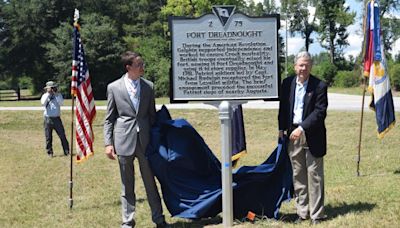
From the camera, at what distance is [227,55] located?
19.6 feet

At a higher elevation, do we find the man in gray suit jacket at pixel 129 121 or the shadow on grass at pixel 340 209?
the man in gray suit jacket at pixel 129 121

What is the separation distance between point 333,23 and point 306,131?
6218cm

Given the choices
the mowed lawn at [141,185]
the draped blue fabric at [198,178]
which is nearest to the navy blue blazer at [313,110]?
the draped blue fabric at [198,178]

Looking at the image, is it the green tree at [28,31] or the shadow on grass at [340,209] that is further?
the green tree at [28,31]

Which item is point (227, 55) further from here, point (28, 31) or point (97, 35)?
point (28, 31)

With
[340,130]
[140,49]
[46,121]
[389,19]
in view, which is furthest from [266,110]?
[389,19]

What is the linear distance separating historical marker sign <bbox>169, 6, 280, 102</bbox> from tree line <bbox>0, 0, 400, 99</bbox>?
30688 millimetres

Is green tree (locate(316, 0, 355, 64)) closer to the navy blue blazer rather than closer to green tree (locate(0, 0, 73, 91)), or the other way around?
green tree (locate(0, 0, 73, 91))

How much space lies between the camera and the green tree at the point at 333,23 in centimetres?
6309

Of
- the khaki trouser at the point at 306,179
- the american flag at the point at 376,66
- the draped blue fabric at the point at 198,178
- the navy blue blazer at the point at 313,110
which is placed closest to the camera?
the navy blue blazer at the point at 313,110

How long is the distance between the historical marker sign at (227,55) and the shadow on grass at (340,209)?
1451mm

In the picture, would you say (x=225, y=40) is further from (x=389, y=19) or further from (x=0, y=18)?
(x=389, y=19)

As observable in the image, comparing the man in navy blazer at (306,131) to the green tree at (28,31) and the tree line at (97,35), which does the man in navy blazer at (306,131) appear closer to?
the tree line at (97,35)

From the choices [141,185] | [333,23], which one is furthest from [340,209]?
[333,23]
